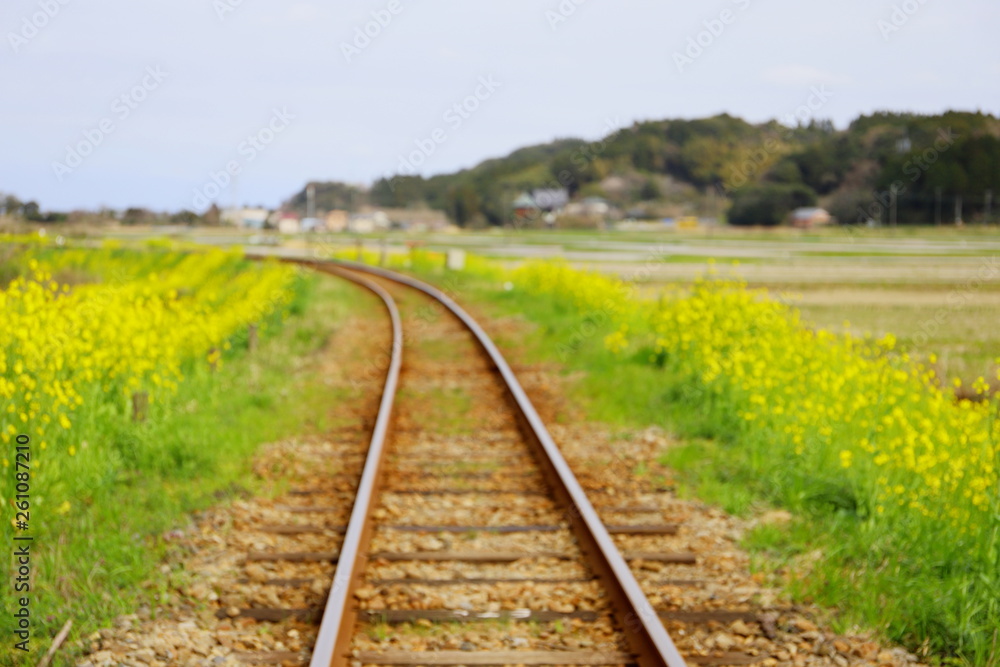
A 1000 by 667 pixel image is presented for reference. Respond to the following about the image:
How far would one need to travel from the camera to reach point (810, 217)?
85.9 meters

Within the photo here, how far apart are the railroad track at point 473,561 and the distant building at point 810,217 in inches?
3187

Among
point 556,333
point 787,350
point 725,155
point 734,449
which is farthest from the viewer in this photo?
point 725,155

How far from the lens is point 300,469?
7.55 metres

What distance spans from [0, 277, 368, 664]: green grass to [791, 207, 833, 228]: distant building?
78.6m

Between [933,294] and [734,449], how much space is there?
19.6 metres

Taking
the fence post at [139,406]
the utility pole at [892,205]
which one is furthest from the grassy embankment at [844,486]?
the utility pole at [892,205]

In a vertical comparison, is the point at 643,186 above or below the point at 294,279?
above

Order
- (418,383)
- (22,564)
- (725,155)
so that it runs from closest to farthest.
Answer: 1. (22,564)
2. (418,383)
3. (725,155)

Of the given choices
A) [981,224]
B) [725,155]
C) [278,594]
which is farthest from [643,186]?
[278,594]

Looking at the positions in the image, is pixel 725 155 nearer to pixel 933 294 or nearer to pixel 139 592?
pixel 933 294

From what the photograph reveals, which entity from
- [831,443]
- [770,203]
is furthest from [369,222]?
[831,443]

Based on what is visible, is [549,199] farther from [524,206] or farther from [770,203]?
[770,203]

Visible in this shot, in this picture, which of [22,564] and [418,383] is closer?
[22,564]

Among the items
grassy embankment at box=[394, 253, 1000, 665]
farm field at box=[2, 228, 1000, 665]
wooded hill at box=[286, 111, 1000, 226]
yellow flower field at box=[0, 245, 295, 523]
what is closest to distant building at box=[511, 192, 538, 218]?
wooded hill at box=[286, 111, 1000, 226]
